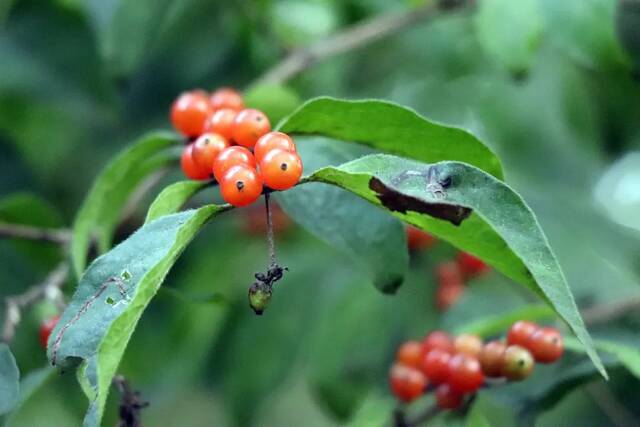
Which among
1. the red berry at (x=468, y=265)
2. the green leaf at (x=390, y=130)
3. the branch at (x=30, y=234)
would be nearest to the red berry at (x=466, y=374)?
the green leaf at (x=390, y=130)

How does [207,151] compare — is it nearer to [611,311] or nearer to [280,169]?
[280,169]

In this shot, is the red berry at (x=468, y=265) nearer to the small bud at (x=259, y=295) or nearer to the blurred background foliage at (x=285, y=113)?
the blurred background foliage at (x=285, y=113)

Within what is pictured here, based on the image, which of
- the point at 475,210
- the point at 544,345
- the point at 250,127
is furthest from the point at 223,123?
the point at 544,345

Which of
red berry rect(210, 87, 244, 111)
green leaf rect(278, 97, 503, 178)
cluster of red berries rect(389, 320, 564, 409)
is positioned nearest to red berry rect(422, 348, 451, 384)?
cluster of red berries rect(389, 320, 564, 409)

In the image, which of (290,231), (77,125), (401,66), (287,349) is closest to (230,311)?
(287,349)

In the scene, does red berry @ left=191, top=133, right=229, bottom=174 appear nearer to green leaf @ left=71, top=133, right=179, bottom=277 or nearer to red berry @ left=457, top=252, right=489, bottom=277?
green leaf @ left=71, top=133, right=179, bottom=277

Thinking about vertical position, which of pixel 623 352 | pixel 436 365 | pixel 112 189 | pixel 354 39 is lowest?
pixel 623 352
